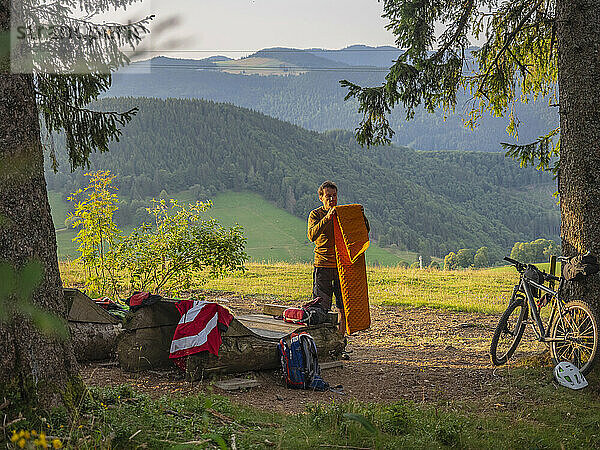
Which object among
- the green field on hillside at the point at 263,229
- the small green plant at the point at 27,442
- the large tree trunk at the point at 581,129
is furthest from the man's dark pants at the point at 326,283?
the green field on hillside at the point at 263,229

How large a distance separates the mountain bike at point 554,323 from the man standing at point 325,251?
206 centimetres

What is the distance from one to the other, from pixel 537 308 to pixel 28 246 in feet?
→ 18.0

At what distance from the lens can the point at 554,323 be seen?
6211 millimetres

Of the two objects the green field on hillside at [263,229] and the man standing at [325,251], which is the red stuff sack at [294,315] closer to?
the man standing at [325,251]

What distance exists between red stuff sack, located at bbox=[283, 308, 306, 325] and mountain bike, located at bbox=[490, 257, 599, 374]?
238 cm

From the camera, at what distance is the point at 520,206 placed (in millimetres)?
144625

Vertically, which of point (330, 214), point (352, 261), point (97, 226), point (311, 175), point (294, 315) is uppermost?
point (311, 175)

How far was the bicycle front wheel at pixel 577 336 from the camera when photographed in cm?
567

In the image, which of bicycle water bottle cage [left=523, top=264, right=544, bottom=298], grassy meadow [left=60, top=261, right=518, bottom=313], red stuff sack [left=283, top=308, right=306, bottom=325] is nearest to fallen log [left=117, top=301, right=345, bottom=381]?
red stuff sack [left=283, top=308, right=306, bottom=325]

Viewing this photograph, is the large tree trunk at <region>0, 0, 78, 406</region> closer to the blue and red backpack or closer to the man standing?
the blue and red backpack

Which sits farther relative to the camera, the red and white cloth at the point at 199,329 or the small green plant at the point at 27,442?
the red and white cloth at the point at 199,329

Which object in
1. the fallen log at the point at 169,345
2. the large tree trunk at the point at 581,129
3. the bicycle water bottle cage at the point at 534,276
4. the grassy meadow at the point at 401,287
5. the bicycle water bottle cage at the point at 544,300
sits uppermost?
the large tree trunk at the point at 581,129

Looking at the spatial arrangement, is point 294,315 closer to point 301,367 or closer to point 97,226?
point 301,367

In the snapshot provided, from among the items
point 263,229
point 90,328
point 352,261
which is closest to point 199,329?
point 90,328
